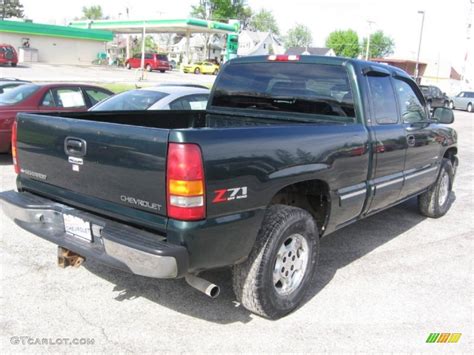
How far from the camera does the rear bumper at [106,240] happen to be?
9.55 feet

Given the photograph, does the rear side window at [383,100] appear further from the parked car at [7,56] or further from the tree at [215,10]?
the tree at [215,10]

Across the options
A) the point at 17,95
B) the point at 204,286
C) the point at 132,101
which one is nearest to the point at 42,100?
the point at 17,95

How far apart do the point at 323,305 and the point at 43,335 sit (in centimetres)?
211

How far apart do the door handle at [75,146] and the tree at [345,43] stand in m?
110

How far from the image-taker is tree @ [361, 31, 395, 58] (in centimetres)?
11394

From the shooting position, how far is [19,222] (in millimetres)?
3758

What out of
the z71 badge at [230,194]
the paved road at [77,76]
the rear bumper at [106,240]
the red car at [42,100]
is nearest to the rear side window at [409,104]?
the z71 badge at [230,194]

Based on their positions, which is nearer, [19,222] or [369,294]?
[19,222]

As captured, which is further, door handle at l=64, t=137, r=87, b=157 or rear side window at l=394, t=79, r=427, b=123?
rear side window at l=394, t=79, r=427, b=123

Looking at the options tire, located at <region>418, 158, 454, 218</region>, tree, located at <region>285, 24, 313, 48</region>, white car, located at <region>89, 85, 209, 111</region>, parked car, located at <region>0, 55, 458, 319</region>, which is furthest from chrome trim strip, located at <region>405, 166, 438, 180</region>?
tree, located at <region>285, 24, 313, 48</region>

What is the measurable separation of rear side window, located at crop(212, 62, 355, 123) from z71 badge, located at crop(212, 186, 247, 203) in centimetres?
173

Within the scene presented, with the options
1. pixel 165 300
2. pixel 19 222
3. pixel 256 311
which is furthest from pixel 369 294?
pixel 19 222

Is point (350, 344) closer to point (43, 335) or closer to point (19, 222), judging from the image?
point (43, 335)

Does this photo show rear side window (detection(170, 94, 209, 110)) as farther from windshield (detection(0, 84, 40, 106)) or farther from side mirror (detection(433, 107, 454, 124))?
side mirror (detection(433, 107, 454, 124))
